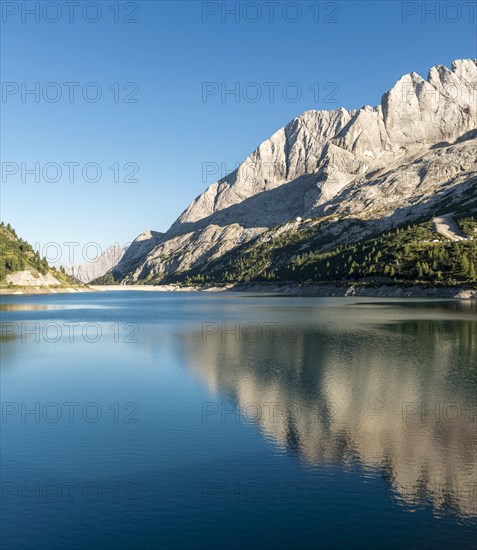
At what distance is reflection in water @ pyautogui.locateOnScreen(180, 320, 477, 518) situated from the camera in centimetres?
2805

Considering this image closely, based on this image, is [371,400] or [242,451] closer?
[242,451]

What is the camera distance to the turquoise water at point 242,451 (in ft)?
72.2

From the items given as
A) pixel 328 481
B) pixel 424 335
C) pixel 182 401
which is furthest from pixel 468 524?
pixel 424 335

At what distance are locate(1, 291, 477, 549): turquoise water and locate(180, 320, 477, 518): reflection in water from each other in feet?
0.57

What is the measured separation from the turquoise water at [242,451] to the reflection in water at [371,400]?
0.57ft

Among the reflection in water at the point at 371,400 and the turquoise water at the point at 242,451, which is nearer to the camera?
the turquoise water at the point at 242,451

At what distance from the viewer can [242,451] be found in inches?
1233

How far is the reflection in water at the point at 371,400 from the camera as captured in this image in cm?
2805

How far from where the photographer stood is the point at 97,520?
22.8 meters

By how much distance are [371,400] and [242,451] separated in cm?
1692

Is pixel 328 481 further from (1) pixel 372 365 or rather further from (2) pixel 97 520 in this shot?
(1) pixel 372 365

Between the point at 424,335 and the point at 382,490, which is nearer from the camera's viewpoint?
the point at 382,490

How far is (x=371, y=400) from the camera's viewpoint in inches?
1709

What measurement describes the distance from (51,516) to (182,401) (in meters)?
21.6
